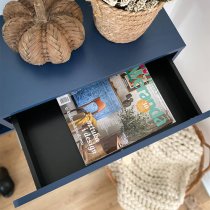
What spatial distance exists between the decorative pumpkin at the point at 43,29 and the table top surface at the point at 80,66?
0.16 ft

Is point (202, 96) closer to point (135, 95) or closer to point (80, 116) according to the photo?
point (135, 95)

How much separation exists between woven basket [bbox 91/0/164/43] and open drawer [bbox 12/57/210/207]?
21 cm

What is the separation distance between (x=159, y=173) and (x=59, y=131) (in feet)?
1.55

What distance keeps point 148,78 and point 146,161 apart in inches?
14.8

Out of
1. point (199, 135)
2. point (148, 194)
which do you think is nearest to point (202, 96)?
point (199, 135)

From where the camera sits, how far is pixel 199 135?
3.56ft

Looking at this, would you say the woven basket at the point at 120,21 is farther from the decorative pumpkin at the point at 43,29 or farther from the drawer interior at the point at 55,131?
the drawer interior at the point at 55,131

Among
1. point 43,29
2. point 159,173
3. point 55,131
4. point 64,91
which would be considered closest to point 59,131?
point 55,131

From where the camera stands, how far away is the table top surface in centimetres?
72

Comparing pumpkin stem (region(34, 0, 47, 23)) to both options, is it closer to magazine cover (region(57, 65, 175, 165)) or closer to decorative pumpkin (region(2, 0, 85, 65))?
decorative pumpkin (region(2, 0, 85, 65))

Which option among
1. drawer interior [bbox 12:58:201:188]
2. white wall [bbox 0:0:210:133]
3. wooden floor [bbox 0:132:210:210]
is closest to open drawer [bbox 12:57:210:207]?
drawer interior [bbox 12:58:201:188]

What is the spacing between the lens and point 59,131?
2.73 ft

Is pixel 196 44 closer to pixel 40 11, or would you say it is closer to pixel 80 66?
pixel 80 66

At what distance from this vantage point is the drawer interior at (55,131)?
791mm
